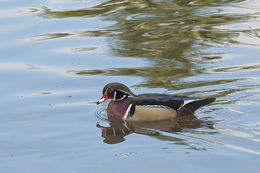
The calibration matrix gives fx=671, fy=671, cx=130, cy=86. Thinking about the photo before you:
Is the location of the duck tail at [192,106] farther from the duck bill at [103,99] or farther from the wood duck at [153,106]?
the duck bill at [103,99]

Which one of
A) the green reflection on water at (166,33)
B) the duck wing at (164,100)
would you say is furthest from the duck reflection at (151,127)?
the green reflection on water at (166,33)

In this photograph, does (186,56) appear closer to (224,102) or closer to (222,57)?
(222,57)

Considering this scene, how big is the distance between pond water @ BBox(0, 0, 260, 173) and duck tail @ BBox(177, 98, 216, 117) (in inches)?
7.7

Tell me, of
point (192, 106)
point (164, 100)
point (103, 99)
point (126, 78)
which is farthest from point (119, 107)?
point (126, 78)

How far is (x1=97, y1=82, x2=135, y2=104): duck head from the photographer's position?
11203mm

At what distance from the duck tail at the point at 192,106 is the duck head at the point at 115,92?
858mm

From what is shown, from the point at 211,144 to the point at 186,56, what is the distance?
14.4ft

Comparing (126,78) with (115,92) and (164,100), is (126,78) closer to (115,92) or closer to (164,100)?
(115,92)

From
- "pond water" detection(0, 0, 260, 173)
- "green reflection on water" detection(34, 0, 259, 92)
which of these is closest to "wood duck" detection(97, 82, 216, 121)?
"pond water" detection(0, 0, 260, 173)

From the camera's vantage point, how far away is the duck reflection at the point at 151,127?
9.97 m

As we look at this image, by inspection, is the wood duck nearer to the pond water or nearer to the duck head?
the duck head

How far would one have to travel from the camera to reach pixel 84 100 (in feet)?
37.8

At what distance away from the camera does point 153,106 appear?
35.6ft

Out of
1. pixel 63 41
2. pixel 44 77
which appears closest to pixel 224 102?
pixel 44 77
